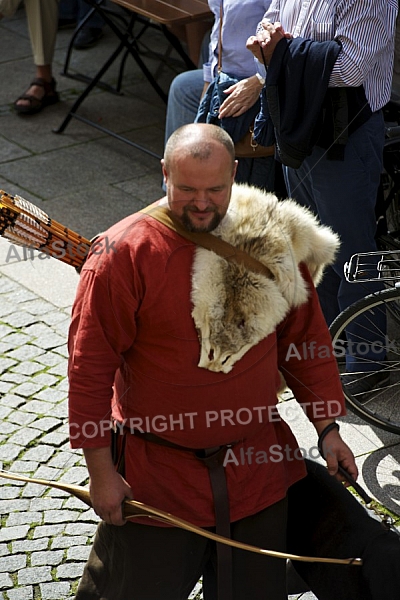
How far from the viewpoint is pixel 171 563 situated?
8.98 ft

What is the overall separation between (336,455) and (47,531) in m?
1.39

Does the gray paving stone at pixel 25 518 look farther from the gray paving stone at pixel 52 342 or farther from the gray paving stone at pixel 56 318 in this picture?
the gray paving stone at pixel 56 318

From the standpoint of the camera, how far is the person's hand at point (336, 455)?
9.55 ft

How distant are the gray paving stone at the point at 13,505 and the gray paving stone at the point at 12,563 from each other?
0.27 metres

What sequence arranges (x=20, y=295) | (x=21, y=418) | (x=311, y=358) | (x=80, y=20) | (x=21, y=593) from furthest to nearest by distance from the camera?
(x=80, y=20) < (x=20, y=295) < (x=21, y=418) < (x=21, y=593) < (x=311, y=358)

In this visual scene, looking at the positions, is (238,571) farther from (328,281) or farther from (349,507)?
(328,281)

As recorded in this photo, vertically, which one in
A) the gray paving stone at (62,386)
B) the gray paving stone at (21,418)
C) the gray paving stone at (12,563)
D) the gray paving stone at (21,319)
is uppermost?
the gray paving stone at (21,319)

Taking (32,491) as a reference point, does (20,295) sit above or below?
above

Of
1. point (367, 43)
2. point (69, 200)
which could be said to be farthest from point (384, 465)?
point (69, 200)

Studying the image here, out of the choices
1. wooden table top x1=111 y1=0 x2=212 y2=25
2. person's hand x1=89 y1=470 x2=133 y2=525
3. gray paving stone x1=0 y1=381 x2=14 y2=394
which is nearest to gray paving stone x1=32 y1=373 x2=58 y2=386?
gray paving stone x1=0 y1=381 x2=14 y2=394

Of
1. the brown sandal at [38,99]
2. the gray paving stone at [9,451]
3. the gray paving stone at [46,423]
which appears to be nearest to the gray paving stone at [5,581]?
the gray paving stone at [9,451]

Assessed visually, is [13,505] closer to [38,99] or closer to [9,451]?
[9,451]

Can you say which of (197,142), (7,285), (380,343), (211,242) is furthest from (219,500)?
(7,285)

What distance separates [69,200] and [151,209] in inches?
154
